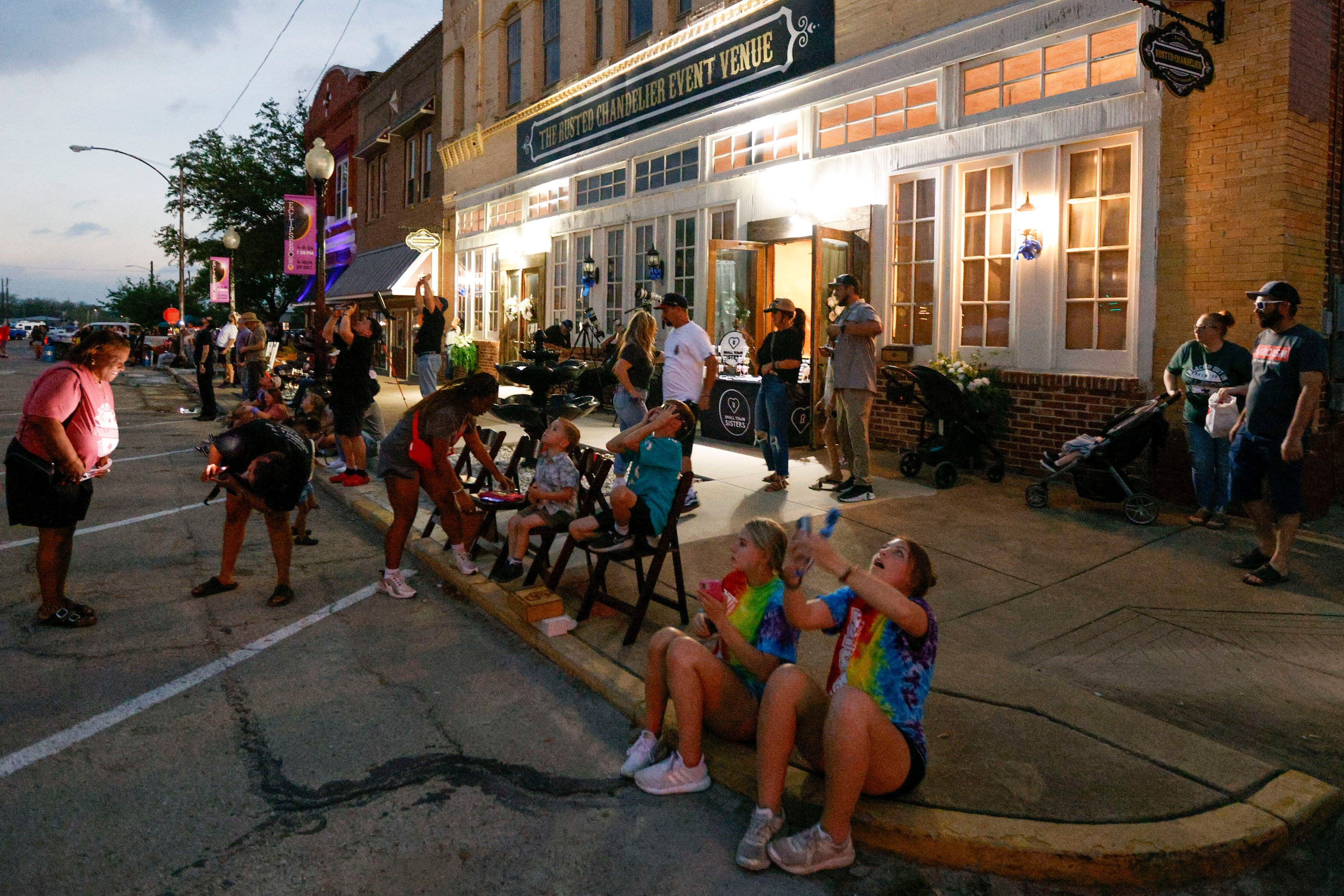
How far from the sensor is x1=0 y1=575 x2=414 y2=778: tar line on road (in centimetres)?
386

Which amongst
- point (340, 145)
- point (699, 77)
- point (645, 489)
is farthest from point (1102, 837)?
point (340, 145)

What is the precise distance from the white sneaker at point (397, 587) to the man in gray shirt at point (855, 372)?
391 cm

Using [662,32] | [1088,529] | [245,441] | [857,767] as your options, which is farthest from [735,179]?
[857,767]

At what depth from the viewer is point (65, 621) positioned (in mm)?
5465

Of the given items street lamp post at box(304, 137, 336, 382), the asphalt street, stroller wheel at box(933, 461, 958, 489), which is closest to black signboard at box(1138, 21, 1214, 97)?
Answer: stroller wheel at box(933, 461, 958, 489)

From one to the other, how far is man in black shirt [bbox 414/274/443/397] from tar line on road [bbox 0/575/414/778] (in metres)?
7.56

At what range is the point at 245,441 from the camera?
19.3ft

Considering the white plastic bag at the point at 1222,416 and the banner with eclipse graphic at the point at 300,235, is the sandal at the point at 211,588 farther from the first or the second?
the banner with eclipse graphic at the point at 300,235

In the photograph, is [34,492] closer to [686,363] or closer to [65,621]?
[65,621]

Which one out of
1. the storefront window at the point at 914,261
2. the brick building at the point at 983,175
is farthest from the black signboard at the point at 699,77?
the storefront window at the point at 914,261

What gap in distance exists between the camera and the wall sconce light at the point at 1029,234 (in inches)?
364

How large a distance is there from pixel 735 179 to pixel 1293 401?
8986mm

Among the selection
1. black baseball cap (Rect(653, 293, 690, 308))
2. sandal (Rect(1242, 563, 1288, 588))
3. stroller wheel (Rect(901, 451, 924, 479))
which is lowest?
sandal (Rect(1242, 563, 1288, 588))

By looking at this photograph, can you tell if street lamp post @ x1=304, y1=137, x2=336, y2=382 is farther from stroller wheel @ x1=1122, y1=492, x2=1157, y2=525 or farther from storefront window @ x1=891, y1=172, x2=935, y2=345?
stroller wheel @ x1=1122, y1=492, x2=1157, y2=525
